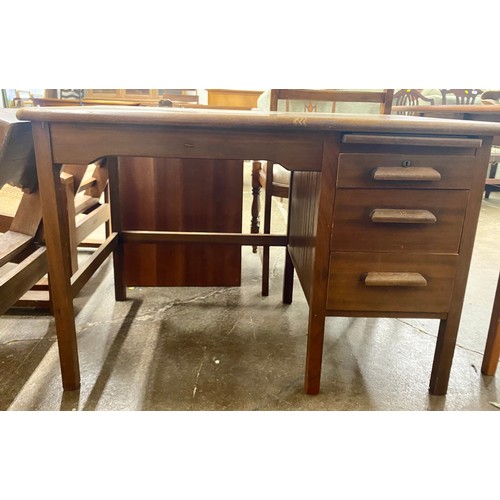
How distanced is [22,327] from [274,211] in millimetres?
2432

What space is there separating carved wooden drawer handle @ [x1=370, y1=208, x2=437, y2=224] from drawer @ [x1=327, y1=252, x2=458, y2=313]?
0.31ft

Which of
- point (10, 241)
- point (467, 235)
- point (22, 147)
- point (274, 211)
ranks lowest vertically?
point (274, 211)

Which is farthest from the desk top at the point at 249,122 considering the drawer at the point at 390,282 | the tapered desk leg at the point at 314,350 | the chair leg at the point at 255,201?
the chair leg at the point at 255,201

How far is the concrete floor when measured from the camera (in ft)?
3.75

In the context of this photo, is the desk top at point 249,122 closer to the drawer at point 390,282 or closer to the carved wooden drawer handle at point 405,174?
the carved wooden drawer handle at point 405,174

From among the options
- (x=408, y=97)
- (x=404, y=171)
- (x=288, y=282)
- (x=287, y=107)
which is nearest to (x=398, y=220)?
(x=404, y=171)

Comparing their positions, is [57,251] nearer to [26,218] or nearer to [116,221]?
[26,218]

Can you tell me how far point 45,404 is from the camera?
109 centimetres

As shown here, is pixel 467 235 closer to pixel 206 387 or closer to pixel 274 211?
pixel 206 387

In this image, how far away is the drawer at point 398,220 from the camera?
991 mm

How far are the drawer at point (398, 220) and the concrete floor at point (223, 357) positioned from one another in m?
0.46

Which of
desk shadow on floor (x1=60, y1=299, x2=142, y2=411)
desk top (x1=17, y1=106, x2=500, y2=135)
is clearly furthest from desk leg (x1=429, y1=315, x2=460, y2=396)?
desk shadow on floor (x1=60, y1=299, x2=142, y2=411)

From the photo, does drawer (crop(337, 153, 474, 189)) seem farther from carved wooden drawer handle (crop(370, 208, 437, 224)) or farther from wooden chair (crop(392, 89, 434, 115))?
wooden chair (crop(392, 89, 434, 115))
